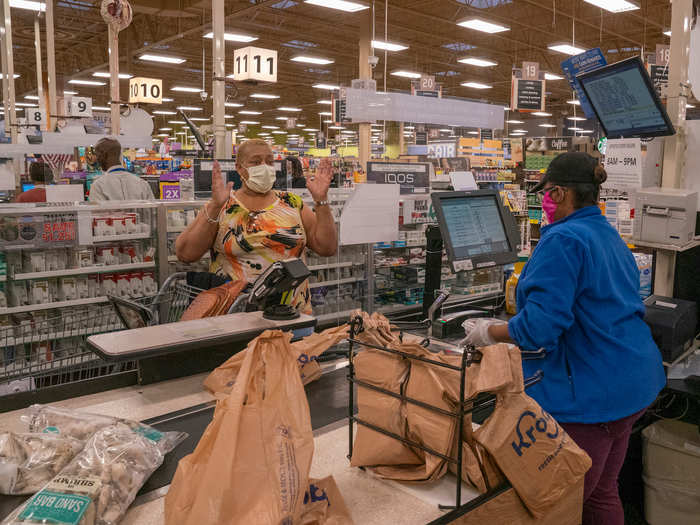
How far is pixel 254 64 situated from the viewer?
7684mm

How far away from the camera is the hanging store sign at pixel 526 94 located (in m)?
14.1

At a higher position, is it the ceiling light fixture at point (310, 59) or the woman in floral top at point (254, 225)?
the ceiling light fixture at point (310, 59)

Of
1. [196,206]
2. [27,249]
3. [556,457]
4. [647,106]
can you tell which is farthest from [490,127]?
[27,249]

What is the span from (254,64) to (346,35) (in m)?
9.47

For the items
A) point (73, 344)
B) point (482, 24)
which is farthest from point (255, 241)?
point (482, 24)

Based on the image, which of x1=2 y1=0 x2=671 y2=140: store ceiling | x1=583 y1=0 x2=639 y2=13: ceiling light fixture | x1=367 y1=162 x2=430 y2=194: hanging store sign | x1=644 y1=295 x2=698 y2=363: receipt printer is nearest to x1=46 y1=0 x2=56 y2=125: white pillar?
x1=2 y1=0 x2=671 y2=140: store ceiling

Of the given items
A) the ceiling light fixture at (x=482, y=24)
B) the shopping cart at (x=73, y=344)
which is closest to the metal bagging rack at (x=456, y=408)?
the shopping cart at (x=73, y=344)

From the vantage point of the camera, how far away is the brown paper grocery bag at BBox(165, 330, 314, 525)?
1.19 meters

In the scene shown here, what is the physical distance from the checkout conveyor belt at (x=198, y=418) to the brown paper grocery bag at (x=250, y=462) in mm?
339

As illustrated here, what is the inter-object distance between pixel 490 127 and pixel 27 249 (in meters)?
3.31

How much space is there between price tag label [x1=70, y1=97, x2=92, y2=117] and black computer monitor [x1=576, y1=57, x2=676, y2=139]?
10.0 metres

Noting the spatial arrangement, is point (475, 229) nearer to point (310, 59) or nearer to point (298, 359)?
point (298, 359)

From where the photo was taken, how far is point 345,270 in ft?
14.4

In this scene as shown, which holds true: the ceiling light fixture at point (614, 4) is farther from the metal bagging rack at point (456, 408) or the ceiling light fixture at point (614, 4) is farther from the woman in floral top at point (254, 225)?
the metal bagging rack at point (456, 408)
